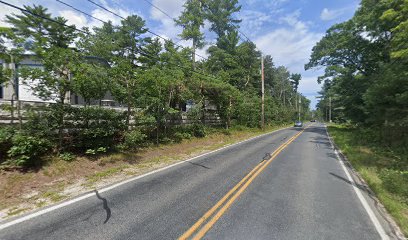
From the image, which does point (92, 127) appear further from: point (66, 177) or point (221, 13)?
point (221, 13)

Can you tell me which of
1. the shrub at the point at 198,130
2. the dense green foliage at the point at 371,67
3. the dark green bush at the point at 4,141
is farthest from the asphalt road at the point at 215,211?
the shrub at the point at 198,130

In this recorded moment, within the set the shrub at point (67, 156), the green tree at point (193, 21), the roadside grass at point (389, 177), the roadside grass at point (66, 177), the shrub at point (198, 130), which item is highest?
the green tree at point (193, 21)

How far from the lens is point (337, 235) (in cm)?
408

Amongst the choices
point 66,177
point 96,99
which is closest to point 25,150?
point 66,177

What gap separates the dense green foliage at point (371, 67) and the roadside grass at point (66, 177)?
11.8 metres

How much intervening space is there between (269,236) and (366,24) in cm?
2469

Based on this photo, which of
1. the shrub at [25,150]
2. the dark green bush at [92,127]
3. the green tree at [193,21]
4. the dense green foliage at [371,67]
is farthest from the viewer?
the green tree at [193,21]

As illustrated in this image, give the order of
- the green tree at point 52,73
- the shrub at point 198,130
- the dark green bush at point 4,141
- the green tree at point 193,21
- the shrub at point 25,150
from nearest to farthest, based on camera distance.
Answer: the shrub at point 25,150 < the dark green bush at point 4,141 < the green tree at point 52,73 < the shrub at point 198,130 < the green tree at point 193,21

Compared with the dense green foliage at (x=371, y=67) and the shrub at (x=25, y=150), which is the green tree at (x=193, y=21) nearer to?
the dense green foliage at (x=371, y=67)

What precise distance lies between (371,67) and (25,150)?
99.5ft

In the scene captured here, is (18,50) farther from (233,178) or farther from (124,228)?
(233,178)

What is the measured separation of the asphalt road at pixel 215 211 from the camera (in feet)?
13.1

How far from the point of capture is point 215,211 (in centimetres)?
485

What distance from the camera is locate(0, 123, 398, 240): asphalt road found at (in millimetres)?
3986
